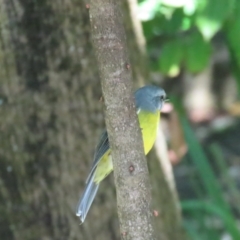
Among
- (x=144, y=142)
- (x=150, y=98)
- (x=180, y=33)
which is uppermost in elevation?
(x=180, y=33)

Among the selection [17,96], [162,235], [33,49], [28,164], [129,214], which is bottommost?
[162,235]

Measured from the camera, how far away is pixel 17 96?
7.35ft

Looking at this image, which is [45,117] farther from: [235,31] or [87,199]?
[235,31]

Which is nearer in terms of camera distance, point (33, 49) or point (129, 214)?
point (129, 214)

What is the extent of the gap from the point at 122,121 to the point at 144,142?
23.5 inches

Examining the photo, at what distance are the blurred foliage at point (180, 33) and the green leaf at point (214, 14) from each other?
9cm

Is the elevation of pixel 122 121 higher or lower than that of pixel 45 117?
lower

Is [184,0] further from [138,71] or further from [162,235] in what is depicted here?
[162,235]

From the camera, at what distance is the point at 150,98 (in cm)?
197

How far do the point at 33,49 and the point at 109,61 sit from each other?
43.1 inches

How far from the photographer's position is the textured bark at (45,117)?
224cm

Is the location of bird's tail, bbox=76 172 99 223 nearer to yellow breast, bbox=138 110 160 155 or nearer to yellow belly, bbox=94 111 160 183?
yellow belly, bbox=94 111 160 183

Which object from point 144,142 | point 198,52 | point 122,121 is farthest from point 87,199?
point 198,52

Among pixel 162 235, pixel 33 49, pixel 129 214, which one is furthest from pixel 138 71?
pixel 129 214
